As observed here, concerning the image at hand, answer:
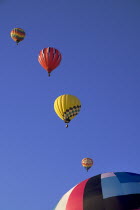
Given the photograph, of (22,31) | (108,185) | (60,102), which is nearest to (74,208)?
(108,185)

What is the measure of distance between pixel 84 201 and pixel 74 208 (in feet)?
1.79

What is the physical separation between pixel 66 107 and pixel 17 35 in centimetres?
1353

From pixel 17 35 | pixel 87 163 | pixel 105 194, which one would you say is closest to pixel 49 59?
pixel 17 35

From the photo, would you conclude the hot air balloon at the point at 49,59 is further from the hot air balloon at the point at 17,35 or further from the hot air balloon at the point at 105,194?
the hot air balloon at the point at 105,194

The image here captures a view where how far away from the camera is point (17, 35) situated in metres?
45.5

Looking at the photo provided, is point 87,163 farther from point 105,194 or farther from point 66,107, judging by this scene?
point 105,194

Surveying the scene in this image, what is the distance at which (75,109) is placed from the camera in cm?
3622

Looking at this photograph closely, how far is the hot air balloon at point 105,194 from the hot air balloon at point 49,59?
18694mm

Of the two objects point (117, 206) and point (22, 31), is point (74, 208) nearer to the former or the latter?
point (117, 206)

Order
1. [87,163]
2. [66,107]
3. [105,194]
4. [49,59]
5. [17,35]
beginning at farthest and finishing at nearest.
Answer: [87,163] → [17,35] → [49,59] → [66,107] → [105,194]

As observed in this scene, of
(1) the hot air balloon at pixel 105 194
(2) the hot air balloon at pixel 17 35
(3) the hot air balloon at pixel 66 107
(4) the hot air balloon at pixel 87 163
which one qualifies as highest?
(2) the hot air balloon at pixel 17 35

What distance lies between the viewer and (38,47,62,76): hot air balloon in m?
36.9

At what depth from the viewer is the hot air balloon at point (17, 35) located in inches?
1790

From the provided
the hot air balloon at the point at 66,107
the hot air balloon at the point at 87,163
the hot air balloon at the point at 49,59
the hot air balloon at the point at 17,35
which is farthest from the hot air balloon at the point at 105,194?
the hot air balloon at the point at 17,35
